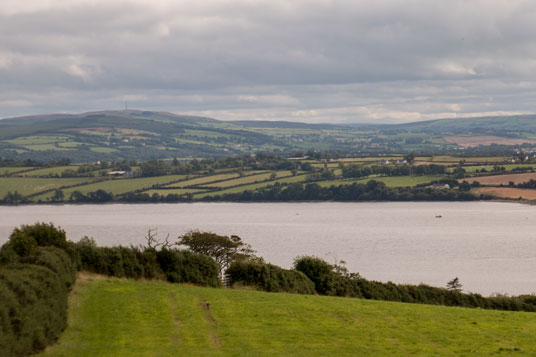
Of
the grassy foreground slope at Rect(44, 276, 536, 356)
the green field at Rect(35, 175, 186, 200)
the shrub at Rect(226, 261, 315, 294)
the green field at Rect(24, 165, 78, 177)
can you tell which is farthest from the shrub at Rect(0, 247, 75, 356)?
the green field at Rect(24, 165, 78, 177)

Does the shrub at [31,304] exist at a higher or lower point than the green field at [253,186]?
higher

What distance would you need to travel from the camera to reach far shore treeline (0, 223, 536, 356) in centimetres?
1437

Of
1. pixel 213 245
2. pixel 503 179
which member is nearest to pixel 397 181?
pixel 503 179

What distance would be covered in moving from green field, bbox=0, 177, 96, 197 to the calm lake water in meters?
13.9

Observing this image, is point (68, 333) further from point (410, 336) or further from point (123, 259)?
point (123, 259)

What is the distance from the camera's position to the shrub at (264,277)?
31.3m

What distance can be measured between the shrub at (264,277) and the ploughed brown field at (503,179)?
114 metres

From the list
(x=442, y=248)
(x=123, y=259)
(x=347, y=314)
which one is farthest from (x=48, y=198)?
(x=347, y=314)

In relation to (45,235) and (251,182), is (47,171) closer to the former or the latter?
(251,182)

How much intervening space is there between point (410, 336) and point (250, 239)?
75635 millimetres

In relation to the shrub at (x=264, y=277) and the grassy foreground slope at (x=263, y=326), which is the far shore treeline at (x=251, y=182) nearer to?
the shrub at (x=264, y=277)

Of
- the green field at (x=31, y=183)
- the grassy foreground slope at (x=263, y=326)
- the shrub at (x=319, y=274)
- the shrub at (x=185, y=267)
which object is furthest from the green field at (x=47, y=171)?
the grassy foreground slope at (x=263, y=326)

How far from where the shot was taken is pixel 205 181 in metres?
162

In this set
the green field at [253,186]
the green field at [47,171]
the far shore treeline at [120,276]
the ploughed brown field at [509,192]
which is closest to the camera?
the far shore treeline at [120,276]
